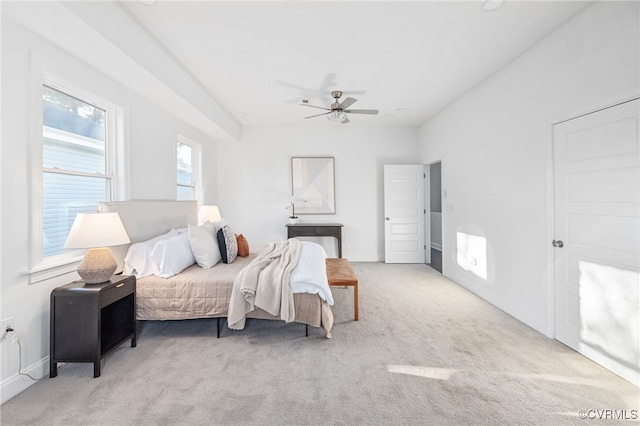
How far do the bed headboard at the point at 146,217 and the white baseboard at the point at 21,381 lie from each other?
0.85 m

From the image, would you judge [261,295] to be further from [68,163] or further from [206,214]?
[206,214]

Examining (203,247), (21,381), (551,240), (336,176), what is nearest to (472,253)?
(551,240)

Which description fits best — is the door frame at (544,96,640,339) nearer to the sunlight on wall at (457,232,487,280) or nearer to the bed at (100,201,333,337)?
the sunlight on wall at (457,232,487,280)

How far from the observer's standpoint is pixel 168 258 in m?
2.52

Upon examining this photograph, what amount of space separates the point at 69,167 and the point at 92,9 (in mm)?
1289

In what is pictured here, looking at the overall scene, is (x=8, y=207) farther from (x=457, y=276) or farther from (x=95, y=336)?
(x=457, y=276)

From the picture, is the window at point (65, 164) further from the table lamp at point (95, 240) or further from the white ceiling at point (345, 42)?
the white ceiling at point (345, 42)

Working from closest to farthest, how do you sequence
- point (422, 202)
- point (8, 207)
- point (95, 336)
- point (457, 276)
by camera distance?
point (8, 207) → point (95, 336) → point (457, 276) → point (422, 202)

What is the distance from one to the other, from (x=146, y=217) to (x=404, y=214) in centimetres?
438

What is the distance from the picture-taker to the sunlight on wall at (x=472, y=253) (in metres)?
3.45

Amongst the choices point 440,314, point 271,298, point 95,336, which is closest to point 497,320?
point 440,314

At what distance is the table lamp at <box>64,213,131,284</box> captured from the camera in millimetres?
1952

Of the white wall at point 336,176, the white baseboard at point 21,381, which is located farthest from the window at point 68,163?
the white wall at point 336,176

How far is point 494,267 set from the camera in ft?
10.6
